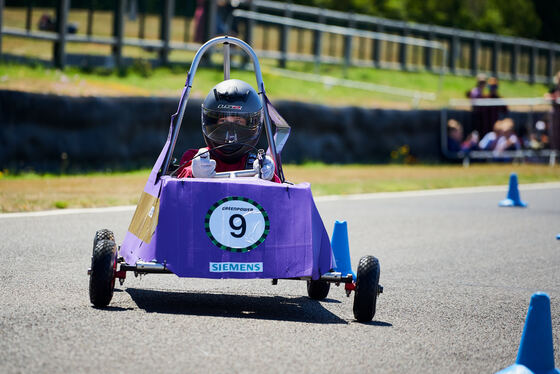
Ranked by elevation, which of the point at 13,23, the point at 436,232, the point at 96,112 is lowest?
the point at 436,232

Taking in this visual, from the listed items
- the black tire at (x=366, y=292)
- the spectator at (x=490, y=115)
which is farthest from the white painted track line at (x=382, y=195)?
the black tire at (x=366, y=292)

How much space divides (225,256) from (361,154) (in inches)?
526

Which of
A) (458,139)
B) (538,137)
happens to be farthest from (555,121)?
(458,139)

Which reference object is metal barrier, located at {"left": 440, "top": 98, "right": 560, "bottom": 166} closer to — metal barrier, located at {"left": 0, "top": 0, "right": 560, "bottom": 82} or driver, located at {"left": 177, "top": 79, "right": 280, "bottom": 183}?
metal barrier, located at {"left": 0, "top": 0, "right": 560, "bottom": 82}

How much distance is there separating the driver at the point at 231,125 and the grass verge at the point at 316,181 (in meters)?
4.72

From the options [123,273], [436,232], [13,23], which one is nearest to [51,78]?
[13,23]

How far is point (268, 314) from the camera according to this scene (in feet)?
20.9

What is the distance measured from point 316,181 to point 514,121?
25.3ft

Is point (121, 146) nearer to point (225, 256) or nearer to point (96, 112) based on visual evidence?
point (96, 112)

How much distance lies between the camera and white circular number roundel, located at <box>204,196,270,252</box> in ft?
20.2

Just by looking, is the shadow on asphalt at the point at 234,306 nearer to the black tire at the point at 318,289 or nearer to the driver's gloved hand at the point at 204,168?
the black tire at the point at 318,289

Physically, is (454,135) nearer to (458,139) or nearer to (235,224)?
(458,139)

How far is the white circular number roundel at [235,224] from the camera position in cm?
617

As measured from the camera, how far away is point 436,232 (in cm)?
1141
